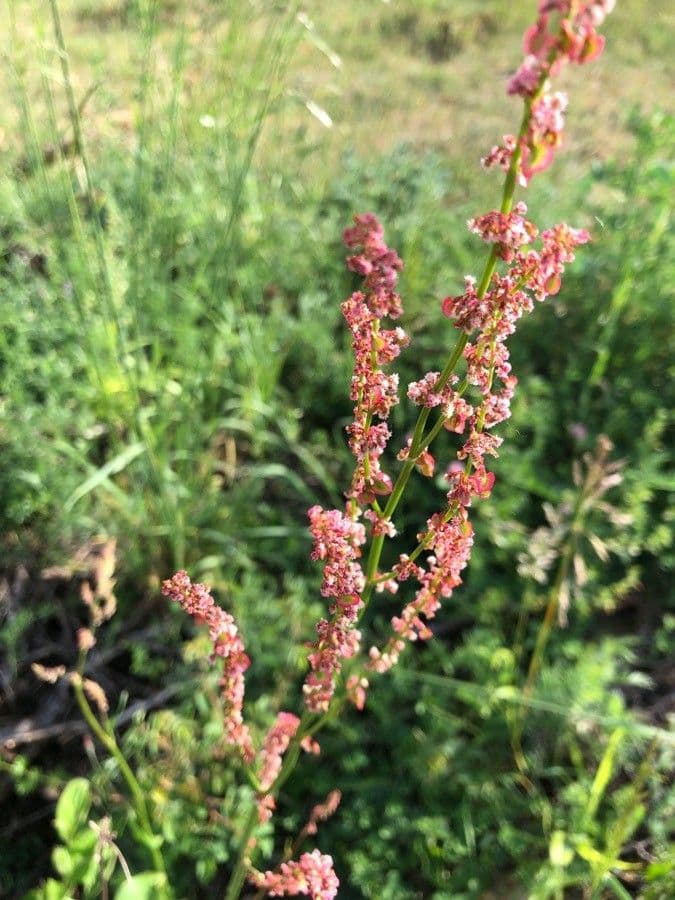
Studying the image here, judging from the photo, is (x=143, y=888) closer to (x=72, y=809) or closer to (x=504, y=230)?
(x=72, y=809)

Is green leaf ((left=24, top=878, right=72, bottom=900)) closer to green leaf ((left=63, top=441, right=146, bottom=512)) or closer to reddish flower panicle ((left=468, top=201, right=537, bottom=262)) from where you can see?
green leaf ((left=63, top=441, right=146, bottom=512))

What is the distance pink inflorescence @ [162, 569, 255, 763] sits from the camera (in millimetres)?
904

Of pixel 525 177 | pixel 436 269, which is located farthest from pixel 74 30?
pixel 525 177

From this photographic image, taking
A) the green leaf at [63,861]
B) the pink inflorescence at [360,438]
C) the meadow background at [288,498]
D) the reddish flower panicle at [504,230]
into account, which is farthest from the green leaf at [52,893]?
the reddish flower panicle at [504,230]

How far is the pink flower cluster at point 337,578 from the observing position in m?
0.87

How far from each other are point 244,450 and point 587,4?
1.97m

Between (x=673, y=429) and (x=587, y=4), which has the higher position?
(x=587, y=4)

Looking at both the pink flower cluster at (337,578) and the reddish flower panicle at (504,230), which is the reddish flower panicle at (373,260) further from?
the pink flower cluster at (337,578)

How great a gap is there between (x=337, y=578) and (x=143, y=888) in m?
0.78

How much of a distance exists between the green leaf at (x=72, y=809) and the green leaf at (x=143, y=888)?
14cm

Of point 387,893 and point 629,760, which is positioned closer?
point 387,893

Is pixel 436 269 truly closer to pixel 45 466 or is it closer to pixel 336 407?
pixel 336 407

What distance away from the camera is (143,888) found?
130 cm

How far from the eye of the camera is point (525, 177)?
614mm
